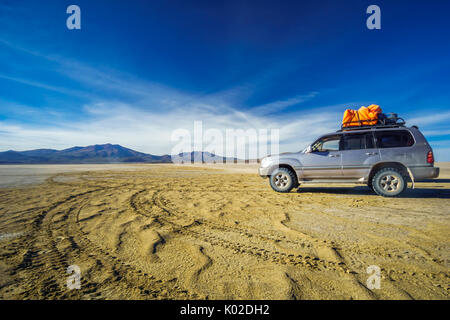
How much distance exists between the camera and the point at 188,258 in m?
2.29

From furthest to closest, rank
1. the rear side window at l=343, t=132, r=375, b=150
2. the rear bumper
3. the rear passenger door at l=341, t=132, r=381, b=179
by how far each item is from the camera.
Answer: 1. the rear side window at l=343, t=132, r=375, b=150
2. the rear passenger door at l=341, t=132, r=381, b=179
3. the rear bumper

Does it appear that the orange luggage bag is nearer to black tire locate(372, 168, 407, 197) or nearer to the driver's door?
the driver's door

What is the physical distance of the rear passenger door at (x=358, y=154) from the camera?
5625 millimetres

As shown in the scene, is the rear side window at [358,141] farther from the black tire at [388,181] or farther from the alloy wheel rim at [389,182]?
the alloy wheel rim at [389,182]

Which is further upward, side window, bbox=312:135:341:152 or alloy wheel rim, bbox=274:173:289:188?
side window, bbox=312:135:341:152

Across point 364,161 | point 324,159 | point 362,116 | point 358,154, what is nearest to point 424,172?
point 364,161

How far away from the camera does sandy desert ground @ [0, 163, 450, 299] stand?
5.68ft

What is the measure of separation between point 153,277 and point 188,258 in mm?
477

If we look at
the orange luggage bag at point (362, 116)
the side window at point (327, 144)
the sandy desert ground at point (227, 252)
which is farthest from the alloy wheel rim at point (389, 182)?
the orange luggage bag at point (362, 116)

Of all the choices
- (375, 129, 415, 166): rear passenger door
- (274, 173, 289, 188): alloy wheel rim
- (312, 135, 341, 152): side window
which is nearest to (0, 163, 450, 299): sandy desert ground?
(375, 129, 415, 166): rear passenger door

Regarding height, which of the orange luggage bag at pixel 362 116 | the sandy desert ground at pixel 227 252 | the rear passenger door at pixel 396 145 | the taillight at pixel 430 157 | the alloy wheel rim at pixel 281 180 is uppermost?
the orange luggage bag at pixel 362 116

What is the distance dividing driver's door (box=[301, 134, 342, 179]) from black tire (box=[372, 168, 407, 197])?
1.02m

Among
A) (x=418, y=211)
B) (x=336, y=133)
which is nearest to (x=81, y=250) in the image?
(x=418, y=211)
